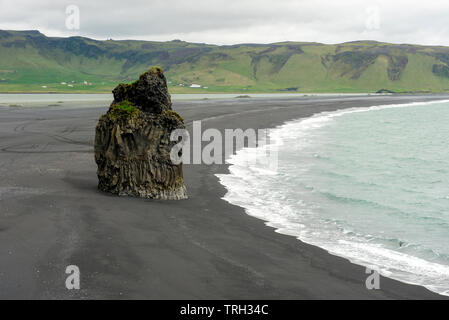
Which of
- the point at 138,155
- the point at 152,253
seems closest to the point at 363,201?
the point at 138,155

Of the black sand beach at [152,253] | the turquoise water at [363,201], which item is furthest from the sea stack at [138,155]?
the turquoise water at [363,201]

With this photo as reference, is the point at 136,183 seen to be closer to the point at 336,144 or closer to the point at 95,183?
the point at 95,183

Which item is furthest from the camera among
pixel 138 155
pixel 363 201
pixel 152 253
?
pixel 363 201

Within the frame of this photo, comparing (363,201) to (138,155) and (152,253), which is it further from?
(152,253)

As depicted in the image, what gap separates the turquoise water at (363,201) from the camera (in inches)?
483

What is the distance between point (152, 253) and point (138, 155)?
6085 millimetres

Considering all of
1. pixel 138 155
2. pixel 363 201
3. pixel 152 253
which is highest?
pixel 138 155

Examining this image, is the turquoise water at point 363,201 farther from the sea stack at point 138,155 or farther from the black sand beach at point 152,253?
the sea stack at point 138,155

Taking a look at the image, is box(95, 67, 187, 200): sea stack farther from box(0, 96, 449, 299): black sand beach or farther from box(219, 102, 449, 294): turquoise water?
box(219, 102, 449, 294): turquoise water

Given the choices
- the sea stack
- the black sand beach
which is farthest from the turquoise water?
the sea stack

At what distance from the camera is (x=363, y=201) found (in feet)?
61.0
